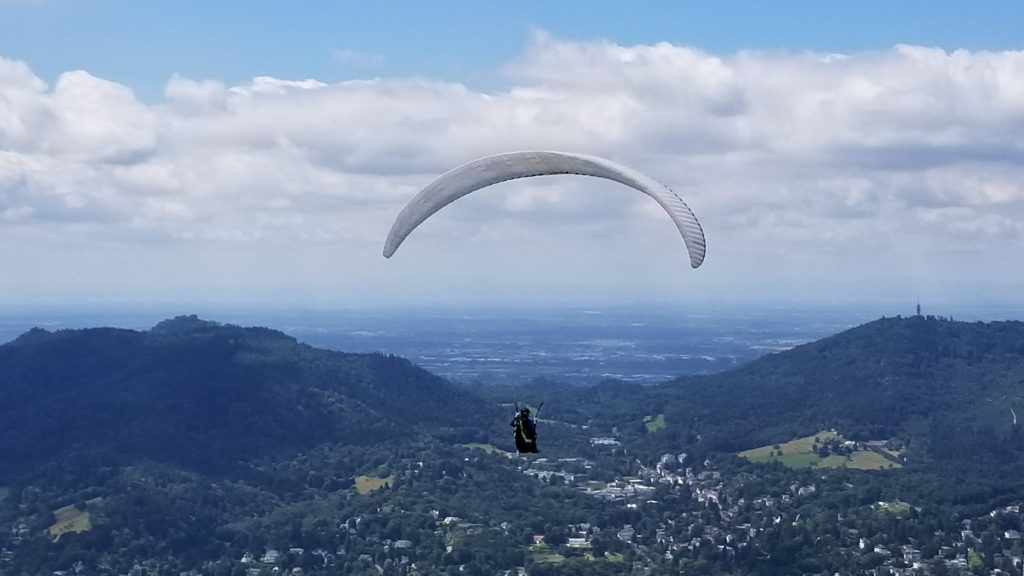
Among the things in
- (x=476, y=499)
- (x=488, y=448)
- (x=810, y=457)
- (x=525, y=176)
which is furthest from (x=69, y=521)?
(x=525, y=176)

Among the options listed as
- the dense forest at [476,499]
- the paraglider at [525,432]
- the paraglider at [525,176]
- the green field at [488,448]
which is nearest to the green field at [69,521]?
the dense forest at [476,499]

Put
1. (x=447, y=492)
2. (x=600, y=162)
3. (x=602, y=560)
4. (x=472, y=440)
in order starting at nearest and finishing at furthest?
(x=600, y=162) < (x=602, y=560) < (x=447, y=492) < (x=472, y=440)

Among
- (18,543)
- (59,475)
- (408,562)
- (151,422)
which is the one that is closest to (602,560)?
(408,562)

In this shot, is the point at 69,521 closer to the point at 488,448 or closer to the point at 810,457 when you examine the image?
the point at 488,448

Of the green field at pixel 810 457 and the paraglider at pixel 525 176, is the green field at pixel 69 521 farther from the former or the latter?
the paraglider at pixel 525 176

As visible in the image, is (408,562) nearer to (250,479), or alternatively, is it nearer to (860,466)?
(250,479)
